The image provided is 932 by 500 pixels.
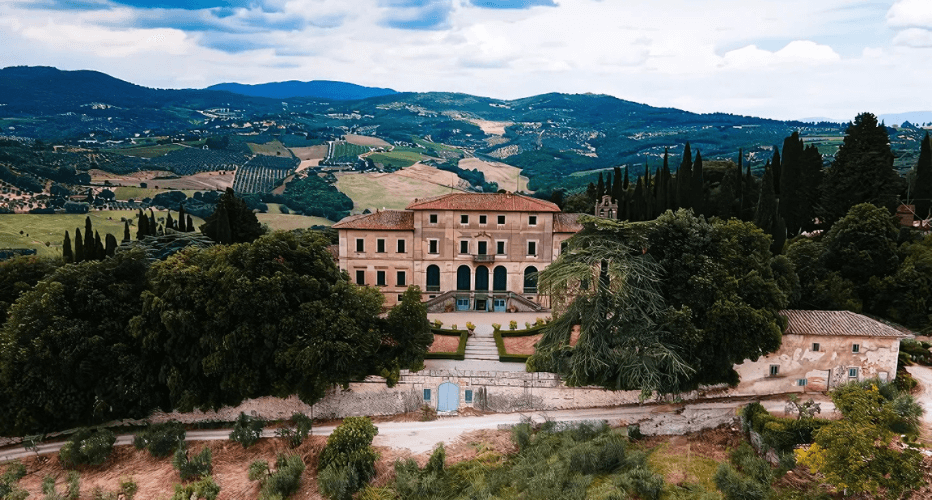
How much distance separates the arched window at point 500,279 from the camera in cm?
4847

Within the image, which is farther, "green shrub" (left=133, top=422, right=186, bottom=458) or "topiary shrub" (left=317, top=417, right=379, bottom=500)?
"green shrub" (left=133, top=422, right=186, bottom=458)

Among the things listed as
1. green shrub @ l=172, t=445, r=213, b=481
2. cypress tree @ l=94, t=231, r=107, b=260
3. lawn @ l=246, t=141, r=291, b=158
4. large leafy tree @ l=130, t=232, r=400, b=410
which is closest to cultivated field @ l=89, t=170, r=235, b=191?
lawn @ l=246, t=141, r=291, b=158

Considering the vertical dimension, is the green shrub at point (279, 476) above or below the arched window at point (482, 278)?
below

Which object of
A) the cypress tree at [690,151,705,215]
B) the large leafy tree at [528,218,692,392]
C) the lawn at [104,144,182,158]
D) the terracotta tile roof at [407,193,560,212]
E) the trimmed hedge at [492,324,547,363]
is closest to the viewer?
the large leafy tree at [528,218,692,392]

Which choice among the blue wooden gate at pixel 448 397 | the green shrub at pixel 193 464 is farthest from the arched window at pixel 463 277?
the green shrub at pixel 193 464

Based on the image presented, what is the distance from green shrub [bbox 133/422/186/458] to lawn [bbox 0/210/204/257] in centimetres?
4612

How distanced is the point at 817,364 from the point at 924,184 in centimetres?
2988

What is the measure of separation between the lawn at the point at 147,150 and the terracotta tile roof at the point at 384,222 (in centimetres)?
13324

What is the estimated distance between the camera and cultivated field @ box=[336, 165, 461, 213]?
→ 124188mm

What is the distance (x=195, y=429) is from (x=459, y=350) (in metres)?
14.1

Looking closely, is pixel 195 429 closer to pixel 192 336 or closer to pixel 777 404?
pixel 192 336

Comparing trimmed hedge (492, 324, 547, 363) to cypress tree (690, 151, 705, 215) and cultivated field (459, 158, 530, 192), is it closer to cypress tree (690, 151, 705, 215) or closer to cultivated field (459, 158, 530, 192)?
cypress tree (690, 151, 705, 215)

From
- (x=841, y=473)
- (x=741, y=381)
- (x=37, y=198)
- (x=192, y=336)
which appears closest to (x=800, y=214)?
(x=741, y=381)

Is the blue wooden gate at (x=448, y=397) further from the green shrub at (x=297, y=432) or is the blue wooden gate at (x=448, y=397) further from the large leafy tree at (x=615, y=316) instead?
the green shrub at (x=297, y=432)
